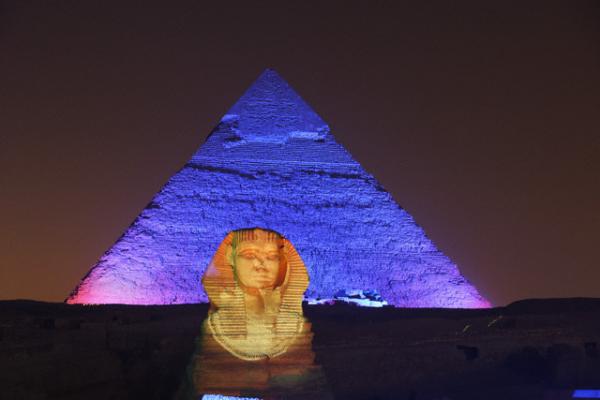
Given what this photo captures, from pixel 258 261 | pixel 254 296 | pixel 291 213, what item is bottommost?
pixel 254 296

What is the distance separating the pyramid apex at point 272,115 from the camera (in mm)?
32438

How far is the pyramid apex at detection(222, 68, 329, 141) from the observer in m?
32.4

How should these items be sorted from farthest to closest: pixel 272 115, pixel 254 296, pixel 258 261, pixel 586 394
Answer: pixel 272 115 → pixel 586 394 → pixel 254 296 → pixel 258 261

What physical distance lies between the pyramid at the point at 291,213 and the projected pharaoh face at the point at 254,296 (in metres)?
21.6

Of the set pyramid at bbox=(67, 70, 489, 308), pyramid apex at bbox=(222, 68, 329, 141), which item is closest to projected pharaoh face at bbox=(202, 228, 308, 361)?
pyramid at bbox=(67, 70, 489, 308)

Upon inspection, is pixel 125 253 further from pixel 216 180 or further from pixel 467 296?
pixel 467 296

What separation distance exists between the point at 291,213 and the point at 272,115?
3198 millimetres

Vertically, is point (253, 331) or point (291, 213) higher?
point (291, 213)

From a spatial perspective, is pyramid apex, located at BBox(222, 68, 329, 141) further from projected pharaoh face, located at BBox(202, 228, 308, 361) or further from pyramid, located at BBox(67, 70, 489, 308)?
projected pharaoh face, located at BBox(202, 228, 308, 361)

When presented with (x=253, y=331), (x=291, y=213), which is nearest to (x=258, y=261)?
(x=253, y=331)

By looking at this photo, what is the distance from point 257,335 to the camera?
21.1 ft

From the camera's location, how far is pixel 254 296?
6465 mm

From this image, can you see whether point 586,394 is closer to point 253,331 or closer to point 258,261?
point 253,331

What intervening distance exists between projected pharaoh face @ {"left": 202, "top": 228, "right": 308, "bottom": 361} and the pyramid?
70.8ft
